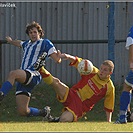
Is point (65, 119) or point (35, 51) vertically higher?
point (35, 51)

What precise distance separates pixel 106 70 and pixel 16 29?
5.37 metres

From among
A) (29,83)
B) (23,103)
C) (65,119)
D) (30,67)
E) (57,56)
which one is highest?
(57,56)

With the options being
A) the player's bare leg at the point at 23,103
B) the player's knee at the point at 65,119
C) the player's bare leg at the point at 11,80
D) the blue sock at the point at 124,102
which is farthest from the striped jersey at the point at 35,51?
the blue sock at the point at 124,102

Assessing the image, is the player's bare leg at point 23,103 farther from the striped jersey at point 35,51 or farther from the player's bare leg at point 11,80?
the player's bare leg at point 11,80

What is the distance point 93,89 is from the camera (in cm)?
1114

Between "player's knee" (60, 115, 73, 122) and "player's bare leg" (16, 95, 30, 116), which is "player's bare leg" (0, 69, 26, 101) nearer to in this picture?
"player's bare leg" (16, 95, 30, 116)

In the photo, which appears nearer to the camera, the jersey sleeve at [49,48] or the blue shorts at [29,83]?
the blue shorts at [29,83]

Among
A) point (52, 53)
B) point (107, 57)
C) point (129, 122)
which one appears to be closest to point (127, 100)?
point (129, 122)

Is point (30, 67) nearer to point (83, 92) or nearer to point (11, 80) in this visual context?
point (11, 80)

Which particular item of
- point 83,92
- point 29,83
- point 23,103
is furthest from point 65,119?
point 23,103

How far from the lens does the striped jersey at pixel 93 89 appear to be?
11.1 m

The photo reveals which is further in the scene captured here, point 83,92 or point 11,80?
point 83,92

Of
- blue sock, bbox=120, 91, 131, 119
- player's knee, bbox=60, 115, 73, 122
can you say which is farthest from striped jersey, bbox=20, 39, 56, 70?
blue sock, bbox=120, 91, 131, 119

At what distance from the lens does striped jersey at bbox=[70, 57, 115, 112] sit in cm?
1109
